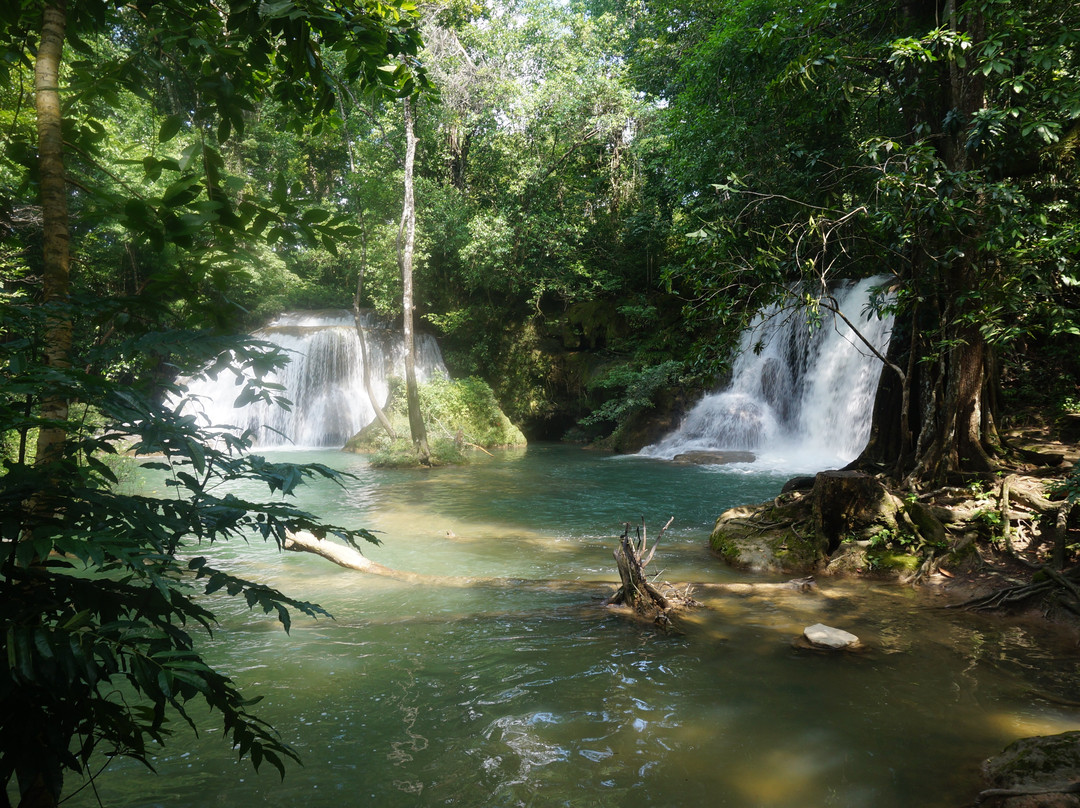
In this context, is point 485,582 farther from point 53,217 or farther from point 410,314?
point 410,314

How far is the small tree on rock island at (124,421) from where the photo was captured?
1.17 m

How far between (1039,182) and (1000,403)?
8.75 feet

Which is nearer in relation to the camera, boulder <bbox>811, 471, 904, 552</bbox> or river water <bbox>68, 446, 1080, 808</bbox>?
river water <bbox>68, 446, 1080, 808</bbox>

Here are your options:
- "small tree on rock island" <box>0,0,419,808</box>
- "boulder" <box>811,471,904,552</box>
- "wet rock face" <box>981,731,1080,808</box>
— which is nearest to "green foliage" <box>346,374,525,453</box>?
"boulder" <box>811,471,904,552</box>

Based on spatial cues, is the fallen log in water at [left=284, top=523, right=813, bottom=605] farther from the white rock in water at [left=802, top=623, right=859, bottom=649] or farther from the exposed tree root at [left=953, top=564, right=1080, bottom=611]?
the exposed tree root at [left=953, top=564, right=1080, bottom=611]

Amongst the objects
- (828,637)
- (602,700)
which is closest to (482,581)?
(602,700)

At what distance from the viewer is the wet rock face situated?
2.49m

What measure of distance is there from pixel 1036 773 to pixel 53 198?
13.8 ft

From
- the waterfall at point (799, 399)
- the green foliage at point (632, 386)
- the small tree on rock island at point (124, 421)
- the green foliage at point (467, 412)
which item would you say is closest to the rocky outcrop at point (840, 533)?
the small tree on rock island at point (124, 421)

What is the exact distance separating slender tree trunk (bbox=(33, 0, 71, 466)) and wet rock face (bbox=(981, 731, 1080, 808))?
12.1 ft

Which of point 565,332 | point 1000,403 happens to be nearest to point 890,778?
point 1000,403

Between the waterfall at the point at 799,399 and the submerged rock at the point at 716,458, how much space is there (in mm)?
434

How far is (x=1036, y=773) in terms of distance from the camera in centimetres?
264

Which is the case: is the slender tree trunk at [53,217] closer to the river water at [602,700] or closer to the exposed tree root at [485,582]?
the river water at [602,700]
